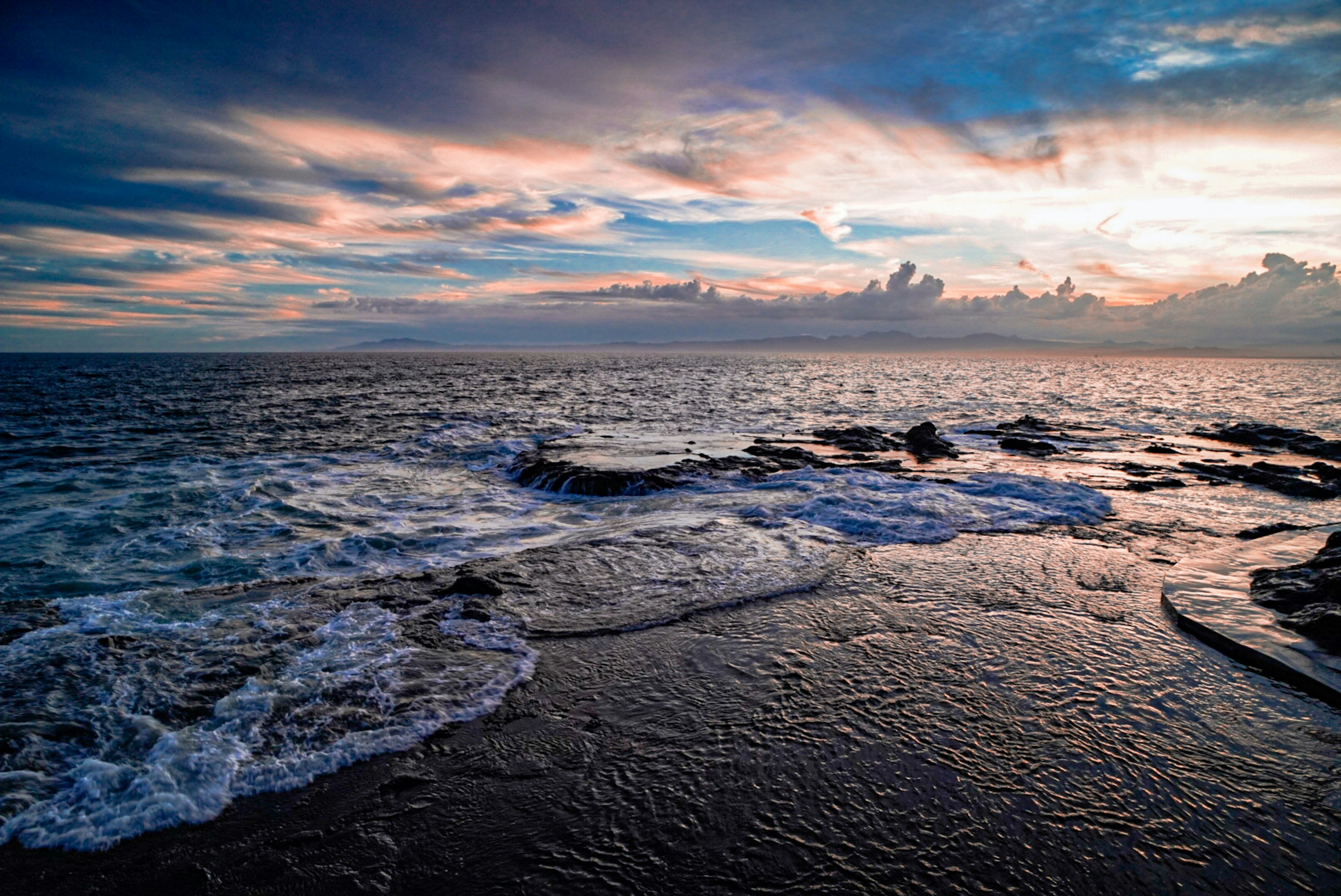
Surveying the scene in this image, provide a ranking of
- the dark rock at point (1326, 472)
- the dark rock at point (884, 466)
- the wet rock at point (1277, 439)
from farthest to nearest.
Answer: the wet rock at point (1277, 439)
the dark rock at point (884, 466)
the dark rock at point (1326, 472)

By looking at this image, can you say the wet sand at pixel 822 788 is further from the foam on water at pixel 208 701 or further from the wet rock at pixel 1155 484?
the wet rock at pixel 1155 484

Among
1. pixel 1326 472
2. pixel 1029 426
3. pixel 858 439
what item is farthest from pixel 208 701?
pixel 1029 426

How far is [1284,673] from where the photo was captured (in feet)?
22.0

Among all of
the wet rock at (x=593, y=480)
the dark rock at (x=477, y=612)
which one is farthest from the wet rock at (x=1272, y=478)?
the dark rock at (x=477, y=612)

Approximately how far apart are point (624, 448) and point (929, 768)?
19.6m

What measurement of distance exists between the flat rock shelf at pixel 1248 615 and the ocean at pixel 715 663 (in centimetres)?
31

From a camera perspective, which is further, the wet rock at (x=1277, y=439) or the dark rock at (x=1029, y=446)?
the wet rock at (x=1277, y=439)

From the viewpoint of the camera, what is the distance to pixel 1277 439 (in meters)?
28.9

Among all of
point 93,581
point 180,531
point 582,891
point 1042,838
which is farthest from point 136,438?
point 1042,838

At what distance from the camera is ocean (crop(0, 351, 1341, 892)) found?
4543mm

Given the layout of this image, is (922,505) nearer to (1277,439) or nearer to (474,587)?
(474,587)

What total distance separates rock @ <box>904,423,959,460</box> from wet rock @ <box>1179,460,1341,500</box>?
26.3 ft

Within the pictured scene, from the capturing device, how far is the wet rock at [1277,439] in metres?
25.8

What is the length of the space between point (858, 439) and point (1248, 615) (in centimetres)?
1929
